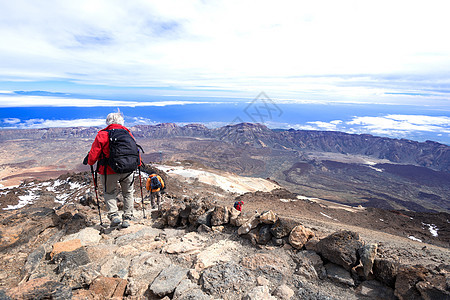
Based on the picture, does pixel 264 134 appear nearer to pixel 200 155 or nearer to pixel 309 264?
pixel 200 155

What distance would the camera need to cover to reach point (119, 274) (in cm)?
338

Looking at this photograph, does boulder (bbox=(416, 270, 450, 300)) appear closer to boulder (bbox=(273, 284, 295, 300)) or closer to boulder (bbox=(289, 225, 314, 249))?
boulder (bbox=(273, 284, 295, 300))

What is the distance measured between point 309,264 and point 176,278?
7.00 ft

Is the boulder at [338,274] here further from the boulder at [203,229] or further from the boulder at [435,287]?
the boulder at [203,229]

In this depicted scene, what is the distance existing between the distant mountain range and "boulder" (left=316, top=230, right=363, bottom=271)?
121m

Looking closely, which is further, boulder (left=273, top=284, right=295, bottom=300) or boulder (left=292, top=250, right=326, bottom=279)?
boulder (left=292, top=250, right=326, bottom=279)

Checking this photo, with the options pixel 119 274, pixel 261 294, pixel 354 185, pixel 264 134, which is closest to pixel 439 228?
pixel 261 294

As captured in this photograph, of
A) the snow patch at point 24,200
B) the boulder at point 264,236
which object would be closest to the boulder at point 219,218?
the boulder at point 264,236

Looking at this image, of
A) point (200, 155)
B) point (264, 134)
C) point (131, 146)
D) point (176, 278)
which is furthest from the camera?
point (264, 134)

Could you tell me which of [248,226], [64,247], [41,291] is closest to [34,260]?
[64,247]

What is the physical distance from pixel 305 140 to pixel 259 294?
145m

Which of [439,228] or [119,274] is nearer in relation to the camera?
[119,274]

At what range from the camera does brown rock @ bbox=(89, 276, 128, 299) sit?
2.91 m

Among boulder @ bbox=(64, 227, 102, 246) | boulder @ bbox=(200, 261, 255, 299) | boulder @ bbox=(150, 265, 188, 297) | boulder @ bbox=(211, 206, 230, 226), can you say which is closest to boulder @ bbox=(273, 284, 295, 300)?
boulder @ bbox=(200, 261, 255, 299)
